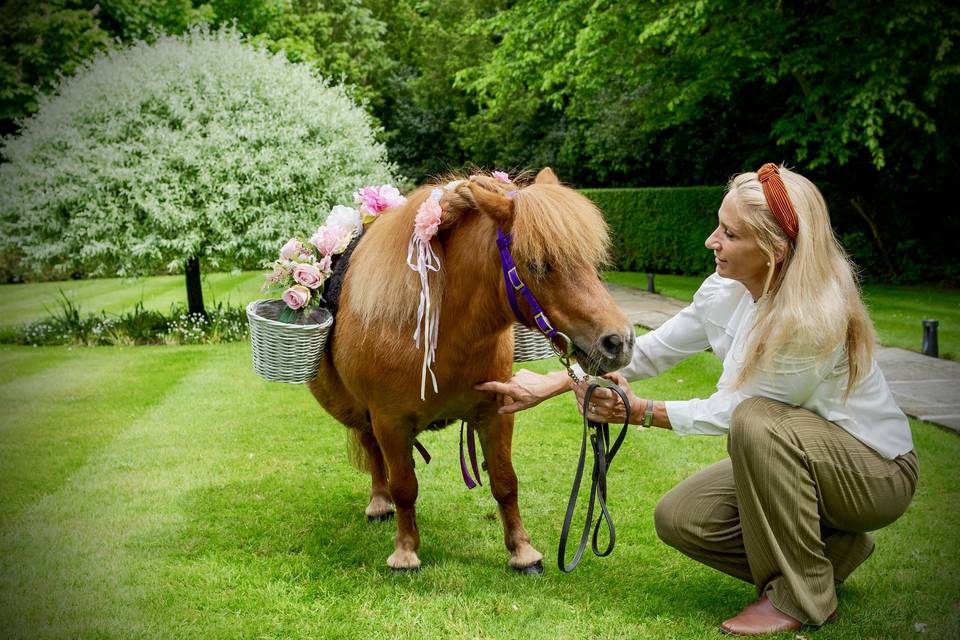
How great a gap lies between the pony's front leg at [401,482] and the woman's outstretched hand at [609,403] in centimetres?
95

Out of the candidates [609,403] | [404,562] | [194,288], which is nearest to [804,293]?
[609,403]

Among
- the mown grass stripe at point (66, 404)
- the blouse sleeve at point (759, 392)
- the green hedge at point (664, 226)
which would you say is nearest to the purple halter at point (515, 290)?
the blouse sleeve at point (759, 392)

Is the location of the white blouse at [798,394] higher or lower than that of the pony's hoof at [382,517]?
higher

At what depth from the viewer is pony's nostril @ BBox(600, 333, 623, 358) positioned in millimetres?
2781

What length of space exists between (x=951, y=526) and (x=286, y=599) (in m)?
3.61

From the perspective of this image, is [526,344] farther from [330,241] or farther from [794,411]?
[794,411]

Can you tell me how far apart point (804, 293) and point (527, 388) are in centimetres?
123

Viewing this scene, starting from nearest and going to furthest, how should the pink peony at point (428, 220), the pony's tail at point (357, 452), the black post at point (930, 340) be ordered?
1. the pink peony at point (428, 220)
2. the pony's tail at point (357, 452)
3. the black post at point (930, 340)

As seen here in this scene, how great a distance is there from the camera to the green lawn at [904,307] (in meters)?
9.18

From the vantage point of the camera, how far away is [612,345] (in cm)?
280

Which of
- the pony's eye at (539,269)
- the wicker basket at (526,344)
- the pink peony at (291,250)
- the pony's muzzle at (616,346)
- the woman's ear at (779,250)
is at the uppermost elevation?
the woman's ear at (779,250)

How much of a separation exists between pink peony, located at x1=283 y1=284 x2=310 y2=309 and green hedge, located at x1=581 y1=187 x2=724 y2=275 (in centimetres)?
1434

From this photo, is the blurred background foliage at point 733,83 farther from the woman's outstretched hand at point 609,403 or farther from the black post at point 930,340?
the woman's outstretched hand at point 609,403

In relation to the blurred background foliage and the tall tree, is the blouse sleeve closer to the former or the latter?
the blurred background foliage
